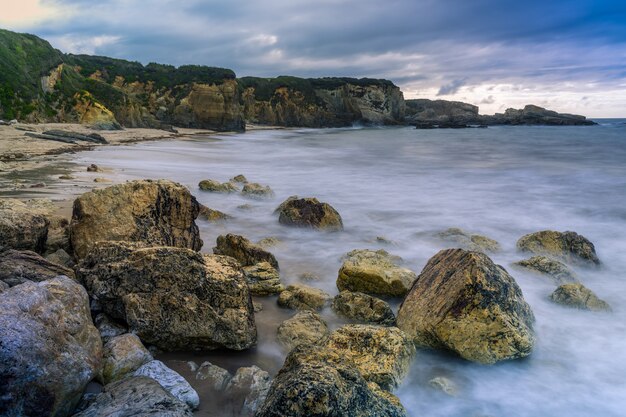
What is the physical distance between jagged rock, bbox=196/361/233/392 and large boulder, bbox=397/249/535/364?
1.78 meters

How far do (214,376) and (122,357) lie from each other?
0.70 metres

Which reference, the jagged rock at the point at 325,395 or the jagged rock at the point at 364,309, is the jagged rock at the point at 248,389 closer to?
the jagged rock at the point at 325,395

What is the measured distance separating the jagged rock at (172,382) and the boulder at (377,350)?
113 cm

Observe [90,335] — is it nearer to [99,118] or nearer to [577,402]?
[577,402]

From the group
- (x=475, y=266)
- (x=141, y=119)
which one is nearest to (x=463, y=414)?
(x=475, y=266)

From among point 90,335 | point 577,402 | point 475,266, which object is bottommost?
point 577,402

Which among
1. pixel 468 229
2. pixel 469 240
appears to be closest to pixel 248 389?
pixel 469 240

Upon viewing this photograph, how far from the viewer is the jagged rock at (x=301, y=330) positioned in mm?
4227

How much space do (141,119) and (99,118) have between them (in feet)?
24.7

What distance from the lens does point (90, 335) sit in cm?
327

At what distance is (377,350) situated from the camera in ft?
12.1

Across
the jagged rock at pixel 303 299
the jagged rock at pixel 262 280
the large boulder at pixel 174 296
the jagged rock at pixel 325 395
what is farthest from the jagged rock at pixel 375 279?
the jagged rock at pixel 325 395

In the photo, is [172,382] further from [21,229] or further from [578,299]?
[578,299]

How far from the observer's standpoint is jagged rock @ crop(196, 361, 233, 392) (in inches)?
138
